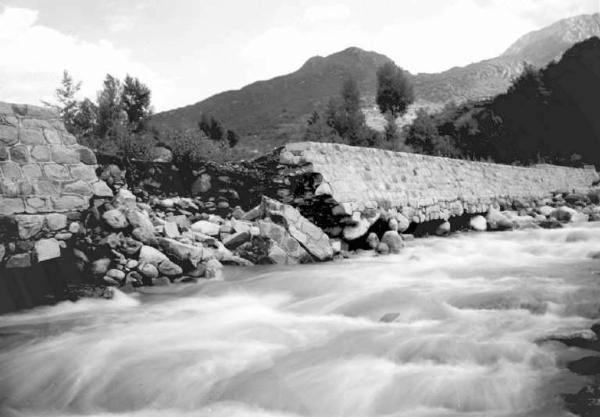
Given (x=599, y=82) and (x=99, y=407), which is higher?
(x=599, y=82)

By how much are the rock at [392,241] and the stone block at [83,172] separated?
4630mm

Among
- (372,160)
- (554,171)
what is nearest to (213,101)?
(554,171)

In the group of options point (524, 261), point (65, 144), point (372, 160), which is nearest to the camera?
point (65, 144)

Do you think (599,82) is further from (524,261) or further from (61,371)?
(61,371)

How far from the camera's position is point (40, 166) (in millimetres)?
5074

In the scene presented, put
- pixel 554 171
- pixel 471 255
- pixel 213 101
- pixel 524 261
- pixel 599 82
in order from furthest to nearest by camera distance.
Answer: pixel 213 101 → pixel 599 82 → pixel 554 171 → pixel 471 255 → pixel 524 261

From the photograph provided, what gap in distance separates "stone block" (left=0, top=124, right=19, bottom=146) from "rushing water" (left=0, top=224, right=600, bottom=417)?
1945mm

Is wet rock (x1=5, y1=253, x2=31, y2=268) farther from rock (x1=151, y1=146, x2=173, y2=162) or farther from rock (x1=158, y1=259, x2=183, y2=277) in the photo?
rock (x1=151, y1=146, x2=173, y2=162)

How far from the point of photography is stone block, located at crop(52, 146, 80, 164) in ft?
17.1

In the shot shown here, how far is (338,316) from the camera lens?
4.16m

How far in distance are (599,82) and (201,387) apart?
33.5 metres

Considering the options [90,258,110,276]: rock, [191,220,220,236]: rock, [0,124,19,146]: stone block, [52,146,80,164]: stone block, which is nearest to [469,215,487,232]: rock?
[191,220,220,236]: rock

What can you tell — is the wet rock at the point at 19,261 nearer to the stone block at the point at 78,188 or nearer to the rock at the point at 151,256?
the stone block at the point at 78,188

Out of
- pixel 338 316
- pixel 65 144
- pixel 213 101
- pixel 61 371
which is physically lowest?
pixel 338 316
